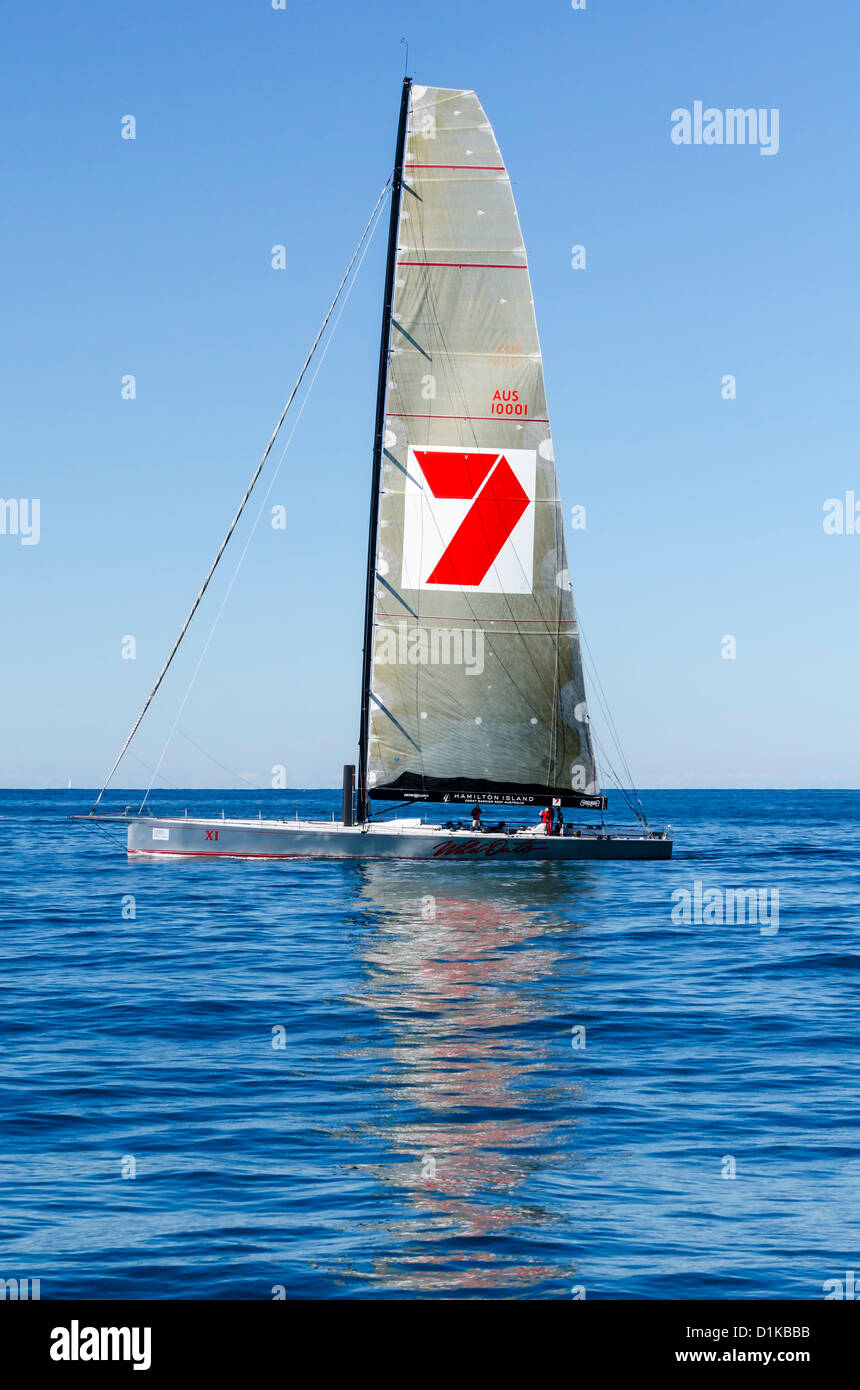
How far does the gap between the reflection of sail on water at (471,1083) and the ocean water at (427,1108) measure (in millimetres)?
48

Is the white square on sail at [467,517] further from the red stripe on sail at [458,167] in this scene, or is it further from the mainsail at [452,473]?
the red stripe on sail at [458,167]

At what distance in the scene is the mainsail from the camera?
46.9m

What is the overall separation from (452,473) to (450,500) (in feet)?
2.97

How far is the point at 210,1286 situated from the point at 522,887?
3058 cm

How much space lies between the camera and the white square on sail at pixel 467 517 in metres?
46.9

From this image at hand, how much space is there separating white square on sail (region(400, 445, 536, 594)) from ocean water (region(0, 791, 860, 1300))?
51.7 feet

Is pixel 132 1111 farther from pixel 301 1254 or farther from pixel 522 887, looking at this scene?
pixel 522 887

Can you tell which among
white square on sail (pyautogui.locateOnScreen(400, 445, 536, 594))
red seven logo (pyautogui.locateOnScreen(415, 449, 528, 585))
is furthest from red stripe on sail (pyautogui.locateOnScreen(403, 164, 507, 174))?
red seven logo (pyautogui.locateOnScreen(415, 449, 528, 585))

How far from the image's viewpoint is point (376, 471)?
46.9m

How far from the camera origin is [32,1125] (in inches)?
588

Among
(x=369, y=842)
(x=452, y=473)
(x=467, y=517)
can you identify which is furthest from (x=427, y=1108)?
(x=452, y=473)

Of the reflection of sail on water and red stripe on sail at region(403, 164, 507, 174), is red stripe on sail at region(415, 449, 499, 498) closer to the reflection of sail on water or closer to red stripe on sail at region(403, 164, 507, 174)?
red stripe on sail at region(403, 164, 507, 174)
